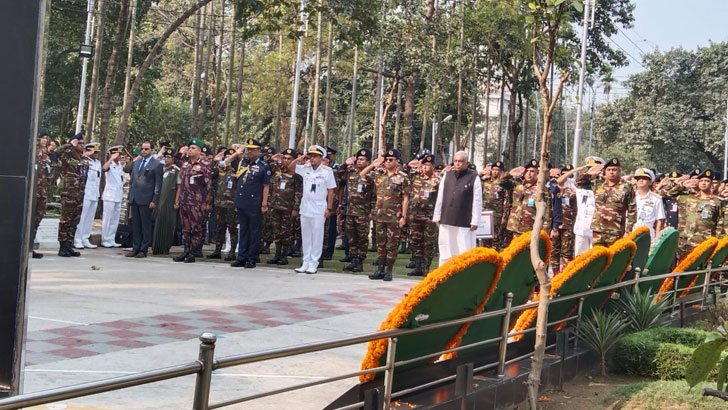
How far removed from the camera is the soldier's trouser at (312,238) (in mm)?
12125

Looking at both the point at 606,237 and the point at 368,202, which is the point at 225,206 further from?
the point at 606,237

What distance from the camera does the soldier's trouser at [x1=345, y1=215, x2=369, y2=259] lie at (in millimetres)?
12742

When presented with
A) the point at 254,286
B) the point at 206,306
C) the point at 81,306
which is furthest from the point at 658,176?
the point at 81,306

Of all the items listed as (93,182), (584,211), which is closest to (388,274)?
(584,211)

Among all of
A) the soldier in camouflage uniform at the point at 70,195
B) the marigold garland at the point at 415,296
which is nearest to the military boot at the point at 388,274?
the soldier in camouflage uniform at the point at 70,195

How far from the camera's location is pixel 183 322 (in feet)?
24.1

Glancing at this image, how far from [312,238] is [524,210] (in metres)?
3.13

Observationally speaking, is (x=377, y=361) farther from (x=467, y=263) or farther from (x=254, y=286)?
(x=254, y=286)

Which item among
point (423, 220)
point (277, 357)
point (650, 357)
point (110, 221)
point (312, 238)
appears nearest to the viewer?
point (277, 357)

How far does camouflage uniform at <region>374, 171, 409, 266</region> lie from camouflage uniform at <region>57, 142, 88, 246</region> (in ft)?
14.7

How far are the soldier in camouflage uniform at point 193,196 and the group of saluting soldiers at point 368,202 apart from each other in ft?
0.05

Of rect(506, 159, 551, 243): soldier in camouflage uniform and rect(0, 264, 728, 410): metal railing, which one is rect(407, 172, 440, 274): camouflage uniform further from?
rect(0, 264, 728, 410): metal railing

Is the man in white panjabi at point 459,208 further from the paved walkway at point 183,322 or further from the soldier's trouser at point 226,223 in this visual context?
the soldier's trouser at point 226,223

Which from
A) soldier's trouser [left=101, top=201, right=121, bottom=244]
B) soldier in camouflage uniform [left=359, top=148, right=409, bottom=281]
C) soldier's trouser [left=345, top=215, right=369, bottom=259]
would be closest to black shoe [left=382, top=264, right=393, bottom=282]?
soldier in camouflage uniform [left=359, top=148, right=409, bottom=281]
